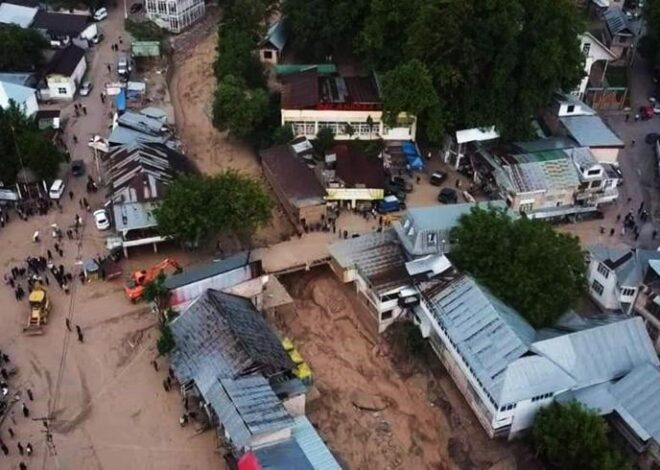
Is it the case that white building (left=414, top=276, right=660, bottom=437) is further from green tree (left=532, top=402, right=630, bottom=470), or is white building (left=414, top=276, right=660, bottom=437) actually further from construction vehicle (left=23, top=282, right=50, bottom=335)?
construction vehicle (left=23, top=282, right=50, bottom=335)

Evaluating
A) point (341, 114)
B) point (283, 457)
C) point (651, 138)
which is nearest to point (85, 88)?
point (341, 114)

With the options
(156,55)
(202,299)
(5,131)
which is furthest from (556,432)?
(156,55)

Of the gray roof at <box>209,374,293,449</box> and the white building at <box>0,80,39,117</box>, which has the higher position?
the white building at <box>0,80,39,117</box>

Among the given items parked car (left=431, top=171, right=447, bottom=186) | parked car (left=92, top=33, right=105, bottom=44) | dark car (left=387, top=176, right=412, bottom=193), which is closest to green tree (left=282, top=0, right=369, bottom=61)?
dark car (left=387, top=176, right=412, bottom=193)

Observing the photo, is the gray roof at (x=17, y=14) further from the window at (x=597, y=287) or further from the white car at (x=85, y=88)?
the window at (x=597, y=287)

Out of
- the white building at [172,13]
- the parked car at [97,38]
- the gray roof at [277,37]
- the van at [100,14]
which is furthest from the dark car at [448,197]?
the van at [100,14]

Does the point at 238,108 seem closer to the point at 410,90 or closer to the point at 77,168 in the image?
the point at 77,168

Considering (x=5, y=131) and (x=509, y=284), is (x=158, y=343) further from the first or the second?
(x=5, y=131)

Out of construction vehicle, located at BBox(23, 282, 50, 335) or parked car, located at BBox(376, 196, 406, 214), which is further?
parked car, located at BBox(376, 196, 406, 214)
